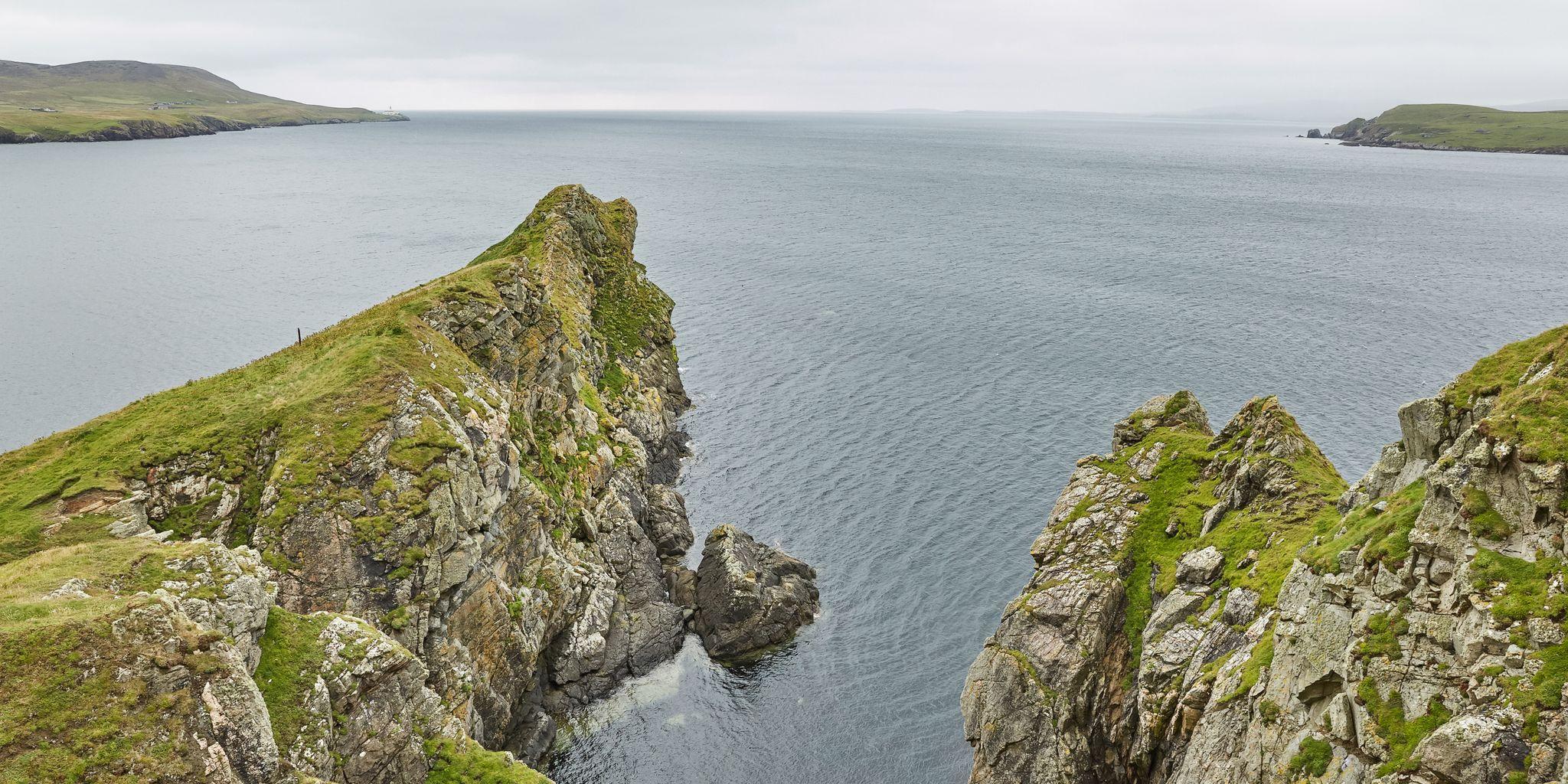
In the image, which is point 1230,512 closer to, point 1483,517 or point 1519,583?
point 1483,517

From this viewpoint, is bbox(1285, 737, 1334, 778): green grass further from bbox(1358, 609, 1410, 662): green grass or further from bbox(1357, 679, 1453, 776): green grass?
bbox(1358, 609, 1410, 662): green grass

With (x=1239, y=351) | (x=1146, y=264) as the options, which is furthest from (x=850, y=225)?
(x=1239, y=351)

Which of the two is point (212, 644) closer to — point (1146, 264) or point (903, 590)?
point (903, 590)

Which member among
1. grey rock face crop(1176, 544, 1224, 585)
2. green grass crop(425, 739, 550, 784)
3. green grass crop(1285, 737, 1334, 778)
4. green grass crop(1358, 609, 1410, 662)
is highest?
green grass crop(1358, 609, 1410, 662)

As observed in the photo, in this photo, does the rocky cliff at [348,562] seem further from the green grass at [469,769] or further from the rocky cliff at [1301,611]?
the rocky cliff at [1301,611]

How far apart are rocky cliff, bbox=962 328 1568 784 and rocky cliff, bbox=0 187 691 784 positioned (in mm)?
23500

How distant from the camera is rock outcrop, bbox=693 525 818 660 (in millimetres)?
53156

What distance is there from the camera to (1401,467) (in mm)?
29156

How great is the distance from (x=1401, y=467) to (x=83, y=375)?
10885cm

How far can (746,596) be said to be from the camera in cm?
5400

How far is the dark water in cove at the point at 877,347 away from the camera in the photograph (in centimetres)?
4984

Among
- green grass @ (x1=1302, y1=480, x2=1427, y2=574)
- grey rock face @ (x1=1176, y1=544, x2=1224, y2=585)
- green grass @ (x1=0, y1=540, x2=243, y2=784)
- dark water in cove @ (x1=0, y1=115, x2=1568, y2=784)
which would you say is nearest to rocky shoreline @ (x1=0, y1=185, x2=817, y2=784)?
green grass @ (x1=0, y1=540, x2=243, y2=784)

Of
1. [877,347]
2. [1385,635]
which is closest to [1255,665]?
[1385,635]

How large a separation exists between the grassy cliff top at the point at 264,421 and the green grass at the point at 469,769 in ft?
44.1
